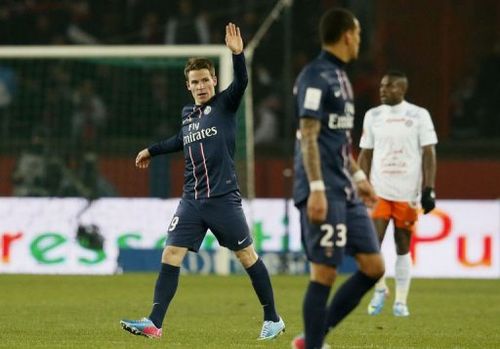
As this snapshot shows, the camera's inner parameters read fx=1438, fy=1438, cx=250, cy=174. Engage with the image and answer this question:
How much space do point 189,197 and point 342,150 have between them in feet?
7.81

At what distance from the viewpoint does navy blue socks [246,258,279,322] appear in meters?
9.59

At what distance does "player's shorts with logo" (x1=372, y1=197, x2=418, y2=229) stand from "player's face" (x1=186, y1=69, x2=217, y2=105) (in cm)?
316

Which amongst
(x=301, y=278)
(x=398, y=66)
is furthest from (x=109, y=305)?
(x=398, y=66)

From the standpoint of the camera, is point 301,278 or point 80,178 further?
point 80,178

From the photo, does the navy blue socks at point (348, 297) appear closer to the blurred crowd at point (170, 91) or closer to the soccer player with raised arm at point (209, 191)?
the soccer player with raised arm at point (209, 191)

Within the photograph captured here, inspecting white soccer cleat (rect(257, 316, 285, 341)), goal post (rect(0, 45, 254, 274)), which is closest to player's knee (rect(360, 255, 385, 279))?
white soccer cleat (rect(257, 316, 285, 341))

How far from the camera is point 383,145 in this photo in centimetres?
1242

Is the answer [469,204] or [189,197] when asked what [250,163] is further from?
[189,197]

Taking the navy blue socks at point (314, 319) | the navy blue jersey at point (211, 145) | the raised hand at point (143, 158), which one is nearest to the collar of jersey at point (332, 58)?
the navy blue socks at point (314, 319)

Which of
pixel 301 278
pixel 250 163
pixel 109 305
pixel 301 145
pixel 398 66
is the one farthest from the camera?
pixel 398 66

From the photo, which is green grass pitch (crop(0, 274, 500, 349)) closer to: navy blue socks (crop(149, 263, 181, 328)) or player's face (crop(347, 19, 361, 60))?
navy blue socks (crop(149, 263, 181, 328))

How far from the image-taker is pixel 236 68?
30.0 ft

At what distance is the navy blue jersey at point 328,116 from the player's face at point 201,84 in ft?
6.75

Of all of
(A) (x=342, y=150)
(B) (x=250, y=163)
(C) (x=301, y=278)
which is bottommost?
(C) (x=301, y=278)
